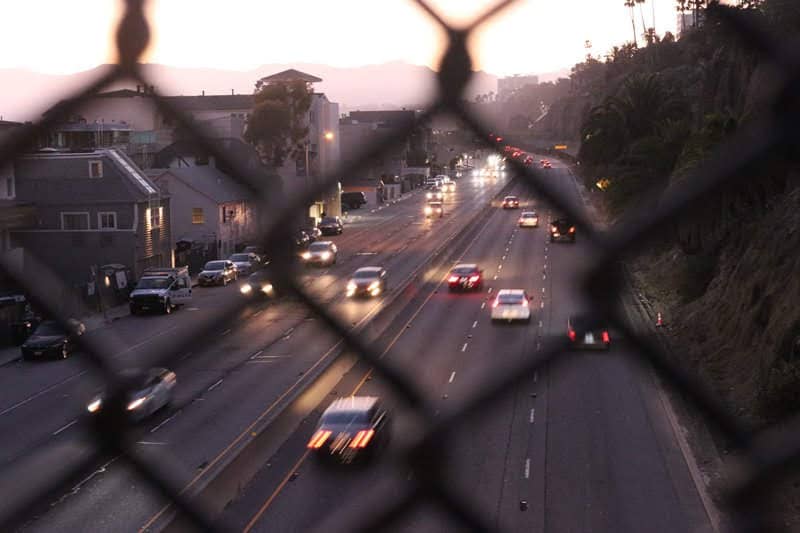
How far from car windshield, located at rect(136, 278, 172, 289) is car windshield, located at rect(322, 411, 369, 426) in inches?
21.7

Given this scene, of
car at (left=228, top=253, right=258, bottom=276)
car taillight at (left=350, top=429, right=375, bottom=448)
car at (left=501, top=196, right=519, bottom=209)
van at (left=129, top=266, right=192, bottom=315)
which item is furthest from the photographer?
van at (left=129, top=266, right=192, bottom=315)

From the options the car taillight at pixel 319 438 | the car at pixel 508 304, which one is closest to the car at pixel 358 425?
the car taillight at pixel 319 438

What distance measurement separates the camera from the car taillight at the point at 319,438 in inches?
69.9

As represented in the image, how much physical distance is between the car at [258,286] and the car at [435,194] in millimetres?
1162

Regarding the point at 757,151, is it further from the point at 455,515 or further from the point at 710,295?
the point at 710,295

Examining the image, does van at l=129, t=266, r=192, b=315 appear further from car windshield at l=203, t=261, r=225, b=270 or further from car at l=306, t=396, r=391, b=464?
car at l=306, t=396, r=391, b=464

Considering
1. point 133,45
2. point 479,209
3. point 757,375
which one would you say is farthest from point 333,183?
point 757,375

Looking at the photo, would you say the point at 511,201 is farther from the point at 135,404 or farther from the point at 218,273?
the point at 135,404

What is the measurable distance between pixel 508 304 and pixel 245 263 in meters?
2.80

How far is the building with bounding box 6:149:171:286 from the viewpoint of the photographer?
125cm

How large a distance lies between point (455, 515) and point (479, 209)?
151 centimetres

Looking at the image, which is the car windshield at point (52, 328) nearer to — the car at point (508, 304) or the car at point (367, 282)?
the car at point (367, 282)

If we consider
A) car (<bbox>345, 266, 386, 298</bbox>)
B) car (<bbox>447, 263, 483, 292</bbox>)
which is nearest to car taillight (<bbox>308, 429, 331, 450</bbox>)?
car (<bbox>345, 266, 386, 298</bbox>)

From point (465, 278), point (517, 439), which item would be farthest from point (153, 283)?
point (517, 439)
